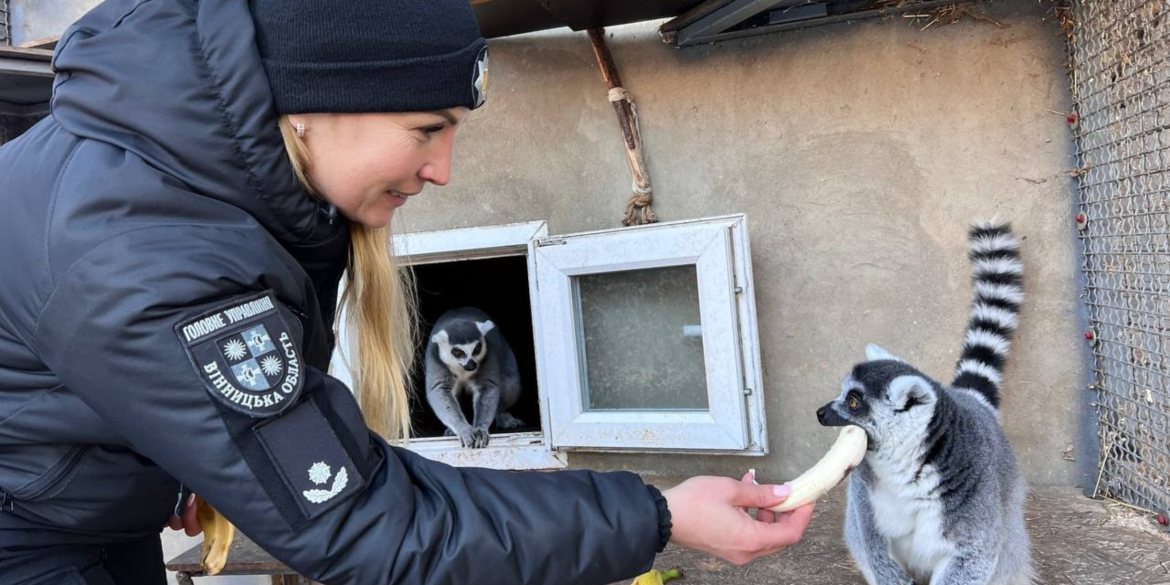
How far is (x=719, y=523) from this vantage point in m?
1.07

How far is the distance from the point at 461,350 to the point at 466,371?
0.44ft

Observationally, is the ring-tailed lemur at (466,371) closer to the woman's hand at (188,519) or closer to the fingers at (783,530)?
the woman's hand at (188,519)

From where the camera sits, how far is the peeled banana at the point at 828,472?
4.29ft

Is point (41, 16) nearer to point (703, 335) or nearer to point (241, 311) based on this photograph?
point (703, 335)

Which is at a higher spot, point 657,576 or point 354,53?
point 354,53

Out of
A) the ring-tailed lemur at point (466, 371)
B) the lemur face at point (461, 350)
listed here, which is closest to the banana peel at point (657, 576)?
the ring-tailed lemur at point (466, 371)

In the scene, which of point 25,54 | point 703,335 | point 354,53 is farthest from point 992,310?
point 25,54

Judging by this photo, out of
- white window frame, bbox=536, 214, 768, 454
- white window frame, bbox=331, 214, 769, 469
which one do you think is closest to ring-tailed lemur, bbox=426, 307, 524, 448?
white window frame, bbox=331, 214, 769, 469

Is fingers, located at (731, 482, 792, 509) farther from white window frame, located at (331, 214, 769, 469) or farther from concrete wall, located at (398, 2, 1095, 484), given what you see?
concrete wall, located at (398, 2, 1095, 484)

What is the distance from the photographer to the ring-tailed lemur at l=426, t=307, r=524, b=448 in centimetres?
402

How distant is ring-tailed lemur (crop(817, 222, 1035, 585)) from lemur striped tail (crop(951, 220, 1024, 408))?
0.86ft

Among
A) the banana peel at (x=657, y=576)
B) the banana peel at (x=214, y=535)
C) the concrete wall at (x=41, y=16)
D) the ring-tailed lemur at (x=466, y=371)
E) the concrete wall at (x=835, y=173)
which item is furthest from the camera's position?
the ring-tailed lemur at (x=466, y=371)

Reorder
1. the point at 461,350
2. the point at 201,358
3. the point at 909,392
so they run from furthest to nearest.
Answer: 1. the point at 461,350
2. the point at 909,392
3. the point at 201,358

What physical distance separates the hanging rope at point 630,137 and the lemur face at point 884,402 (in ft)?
3.79
